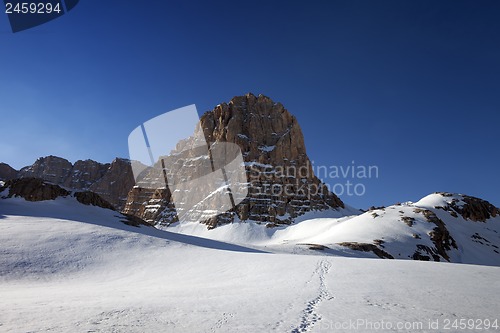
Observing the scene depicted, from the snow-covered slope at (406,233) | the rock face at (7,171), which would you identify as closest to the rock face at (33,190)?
the snow-covered slope at (406,233)

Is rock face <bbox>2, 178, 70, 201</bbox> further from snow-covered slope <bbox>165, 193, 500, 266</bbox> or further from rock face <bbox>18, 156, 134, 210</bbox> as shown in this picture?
rock face <bbox>18, 156, 134, 210</bbox>

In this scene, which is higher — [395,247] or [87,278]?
[395,247]

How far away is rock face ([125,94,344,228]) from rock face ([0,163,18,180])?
9810 cm

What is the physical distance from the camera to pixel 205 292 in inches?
502

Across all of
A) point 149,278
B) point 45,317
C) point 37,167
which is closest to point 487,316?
point 45,317

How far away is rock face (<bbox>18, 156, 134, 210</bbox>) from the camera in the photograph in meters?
178

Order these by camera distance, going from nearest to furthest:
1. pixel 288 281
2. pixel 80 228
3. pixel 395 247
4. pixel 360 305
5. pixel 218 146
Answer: pixel 360 305
pixel 288 281
pixel 80 228
pixel 395 247
pixel 218 146

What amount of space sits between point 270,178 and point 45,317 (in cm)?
11553

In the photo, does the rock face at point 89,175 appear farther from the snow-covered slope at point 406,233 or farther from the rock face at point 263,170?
the snow-covered slope at point 406,233

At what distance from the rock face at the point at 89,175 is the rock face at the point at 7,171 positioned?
370cm

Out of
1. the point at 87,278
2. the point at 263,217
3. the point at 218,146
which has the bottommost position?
the point at 87,278

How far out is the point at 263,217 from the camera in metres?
110

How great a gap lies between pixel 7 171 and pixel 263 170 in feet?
546

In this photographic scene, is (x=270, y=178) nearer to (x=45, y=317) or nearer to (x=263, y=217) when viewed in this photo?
(x=263, y=217)
